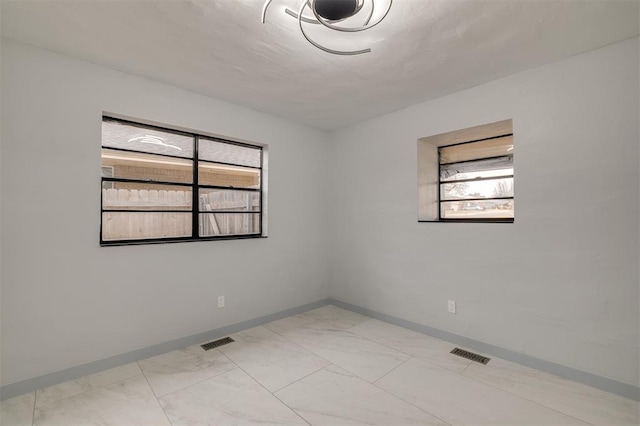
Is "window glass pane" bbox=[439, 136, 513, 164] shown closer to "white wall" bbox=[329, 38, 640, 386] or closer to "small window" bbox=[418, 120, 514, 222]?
"small window" bbox=[418, 120, 514, 222]

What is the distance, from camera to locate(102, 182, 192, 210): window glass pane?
8.68ft

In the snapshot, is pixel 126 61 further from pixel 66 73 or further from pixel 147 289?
pixel 147 289

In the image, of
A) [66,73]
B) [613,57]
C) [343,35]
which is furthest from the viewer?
[66,73]

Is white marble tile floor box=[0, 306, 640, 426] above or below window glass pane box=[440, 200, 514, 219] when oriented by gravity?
below

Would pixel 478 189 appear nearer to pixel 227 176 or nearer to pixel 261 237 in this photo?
pixel 261 237

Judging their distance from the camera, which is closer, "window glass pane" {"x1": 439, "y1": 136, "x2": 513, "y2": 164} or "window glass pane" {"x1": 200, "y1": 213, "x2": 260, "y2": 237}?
"window glass pane" {"x1": 439, "y1": 136, "x2": 513, "y2": 164}

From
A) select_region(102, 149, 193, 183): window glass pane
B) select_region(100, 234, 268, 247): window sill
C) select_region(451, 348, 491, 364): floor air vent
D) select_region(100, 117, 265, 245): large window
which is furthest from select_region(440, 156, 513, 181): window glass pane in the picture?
select_region(102, 149, 193, 183): window glass pane

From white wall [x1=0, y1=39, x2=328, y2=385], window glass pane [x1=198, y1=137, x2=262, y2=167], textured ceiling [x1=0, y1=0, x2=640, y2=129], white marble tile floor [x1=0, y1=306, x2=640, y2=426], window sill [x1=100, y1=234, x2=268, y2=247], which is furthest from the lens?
window glass pane [x1=198, y1=137, x2=262, y2=167]

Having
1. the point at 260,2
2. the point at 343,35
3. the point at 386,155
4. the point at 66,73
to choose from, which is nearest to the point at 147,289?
the point at 66,73

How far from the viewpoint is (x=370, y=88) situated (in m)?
2.88

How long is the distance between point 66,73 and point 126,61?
449 millimetres

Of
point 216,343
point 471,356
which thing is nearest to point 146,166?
point 216,343

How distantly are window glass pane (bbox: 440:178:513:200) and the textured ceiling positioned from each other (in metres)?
0.99

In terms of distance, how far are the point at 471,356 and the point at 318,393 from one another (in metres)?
1.50
